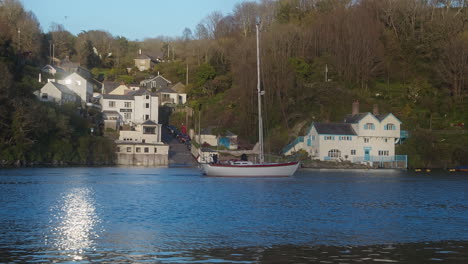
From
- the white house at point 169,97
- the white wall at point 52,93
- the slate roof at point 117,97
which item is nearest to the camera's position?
A: the white wall at point 52,93

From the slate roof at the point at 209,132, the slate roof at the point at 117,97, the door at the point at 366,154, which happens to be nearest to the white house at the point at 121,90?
the slate roof at the point at 117,97

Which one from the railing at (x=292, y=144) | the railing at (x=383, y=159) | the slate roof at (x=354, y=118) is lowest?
the railing at (x=383, y=159)

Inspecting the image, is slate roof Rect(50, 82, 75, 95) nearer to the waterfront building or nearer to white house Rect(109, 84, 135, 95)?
white house Rect(109, 84, 135, 95)

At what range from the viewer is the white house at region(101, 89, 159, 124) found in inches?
4129

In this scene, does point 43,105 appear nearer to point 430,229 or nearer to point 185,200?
point 185,200

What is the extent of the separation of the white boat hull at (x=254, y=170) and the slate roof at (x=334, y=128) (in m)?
24.6

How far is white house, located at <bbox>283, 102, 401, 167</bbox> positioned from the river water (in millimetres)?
38603

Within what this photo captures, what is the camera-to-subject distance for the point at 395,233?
25.6 metres

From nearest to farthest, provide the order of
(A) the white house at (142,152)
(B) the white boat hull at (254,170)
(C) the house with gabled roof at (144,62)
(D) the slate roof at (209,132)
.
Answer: (B) the white boat hull at (254,170)
(A) the white house at (142,152)
(D) the slate roof at (209,132)
(C) the house with gabled roof at (144,62)

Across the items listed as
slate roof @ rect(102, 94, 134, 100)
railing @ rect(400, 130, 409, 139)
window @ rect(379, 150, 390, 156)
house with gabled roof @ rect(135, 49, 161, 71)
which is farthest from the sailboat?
house with gabled roof @ rect(135, 49, 161, 71)

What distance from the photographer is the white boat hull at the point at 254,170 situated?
61.8 metres

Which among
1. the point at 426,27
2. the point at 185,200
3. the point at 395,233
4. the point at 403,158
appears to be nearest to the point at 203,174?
the point at 185,200

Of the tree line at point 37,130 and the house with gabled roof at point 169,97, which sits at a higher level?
the house with gabled roof at point 169,97

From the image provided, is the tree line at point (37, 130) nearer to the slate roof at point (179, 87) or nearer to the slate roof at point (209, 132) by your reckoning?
the slate roof at point (209, 132)
